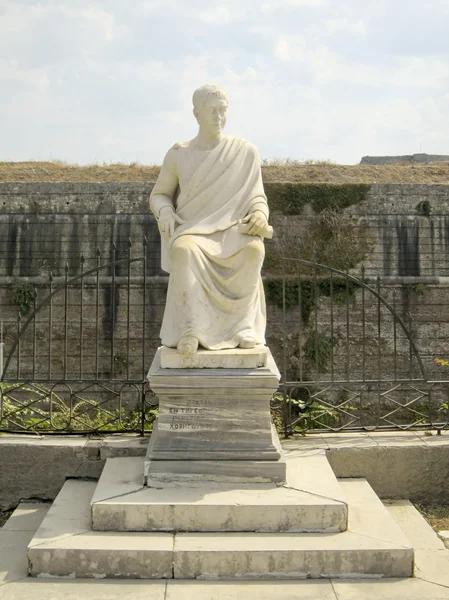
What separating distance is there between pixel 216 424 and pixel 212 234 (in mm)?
1110

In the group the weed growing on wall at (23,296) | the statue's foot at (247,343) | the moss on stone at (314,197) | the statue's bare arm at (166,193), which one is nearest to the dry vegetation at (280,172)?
the moss on stone at (314,197)

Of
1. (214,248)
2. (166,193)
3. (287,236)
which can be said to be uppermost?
(287,236)

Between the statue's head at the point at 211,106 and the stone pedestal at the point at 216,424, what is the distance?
56.5 inches

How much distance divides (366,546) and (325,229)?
1192 centimetres

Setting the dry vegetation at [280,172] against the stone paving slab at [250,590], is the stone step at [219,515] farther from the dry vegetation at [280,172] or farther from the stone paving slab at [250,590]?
the dry vegetation at [280,172]

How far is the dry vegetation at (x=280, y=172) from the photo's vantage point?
54.7 feet

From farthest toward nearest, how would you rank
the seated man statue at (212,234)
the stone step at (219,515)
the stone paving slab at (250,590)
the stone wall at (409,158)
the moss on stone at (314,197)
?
the stone wall at (409,158) < the moss on stone at (314,197) < the seated man statue at (212,234) < the stone step at (219,515) < the stone paving slab at (250,590)

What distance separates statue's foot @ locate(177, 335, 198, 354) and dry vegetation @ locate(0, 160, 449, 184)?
12.4 m

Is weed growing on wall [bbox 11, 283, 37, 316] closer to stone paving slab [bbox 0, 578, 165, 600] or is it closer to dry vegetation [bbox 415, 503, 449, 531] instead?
dry vegetation [bbox 415, 503, 449, 531]

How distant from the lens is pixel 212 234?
14.5ft

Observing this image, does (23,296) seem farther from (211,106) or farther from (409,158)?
(409,158)

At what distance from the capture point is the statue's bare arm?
4562 millimetres

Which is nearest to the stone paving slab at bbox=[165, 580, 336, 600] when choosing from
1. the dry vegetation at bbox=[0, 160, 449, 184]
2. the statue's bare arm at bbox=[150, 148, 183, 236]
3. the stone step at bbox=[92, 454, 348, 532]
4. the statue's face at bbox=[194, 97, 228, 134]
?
the stone step at bbox=[92, 454, 348, 532]

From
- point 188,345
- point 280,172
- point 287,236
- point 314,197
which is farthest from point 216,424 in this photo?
point 280,172
